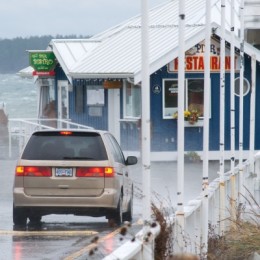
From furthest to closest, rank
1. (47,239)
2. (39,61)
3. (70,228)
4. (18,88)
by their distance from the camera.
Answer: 1. (18,88)
2. (39,61)
3. (70,228)
4. (47,239)

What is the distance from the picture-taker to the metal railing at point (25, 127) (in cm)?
3975

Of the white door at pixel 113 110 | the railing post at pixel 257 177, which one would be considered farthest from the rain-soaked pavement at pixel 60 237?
the white door at pixel 113 110

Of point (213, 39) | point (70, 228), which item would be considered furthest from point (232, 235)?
point (213, 39)

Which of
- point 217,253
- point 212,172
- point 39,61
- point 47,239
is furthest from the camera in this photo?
point 39,61

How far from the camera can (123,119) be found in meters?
41.3

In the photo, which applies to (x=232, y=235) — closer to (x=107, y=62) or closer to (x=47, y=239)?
(x=47, y=239)

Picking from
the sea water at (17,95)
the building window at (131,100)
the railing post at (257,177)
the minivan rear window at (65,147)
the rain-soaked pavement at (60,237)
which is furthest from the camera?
the sea water at (17,95)

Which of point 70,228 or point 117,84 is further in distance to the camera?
point 117,84

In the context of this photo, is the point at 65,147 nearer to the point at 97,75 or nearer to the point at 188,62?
the point at 188,62

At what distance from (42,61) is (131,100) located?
437 cm

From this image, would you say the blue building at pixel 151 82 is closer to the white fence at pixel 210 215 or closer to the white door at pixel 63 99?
the white door at pixel 63 99

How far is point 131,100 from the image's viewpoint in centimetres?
4153

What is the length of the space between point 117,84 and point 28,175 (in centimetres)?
→ 2187

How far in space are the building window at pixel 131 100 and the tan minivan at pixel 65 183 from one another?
21013 millimetres
